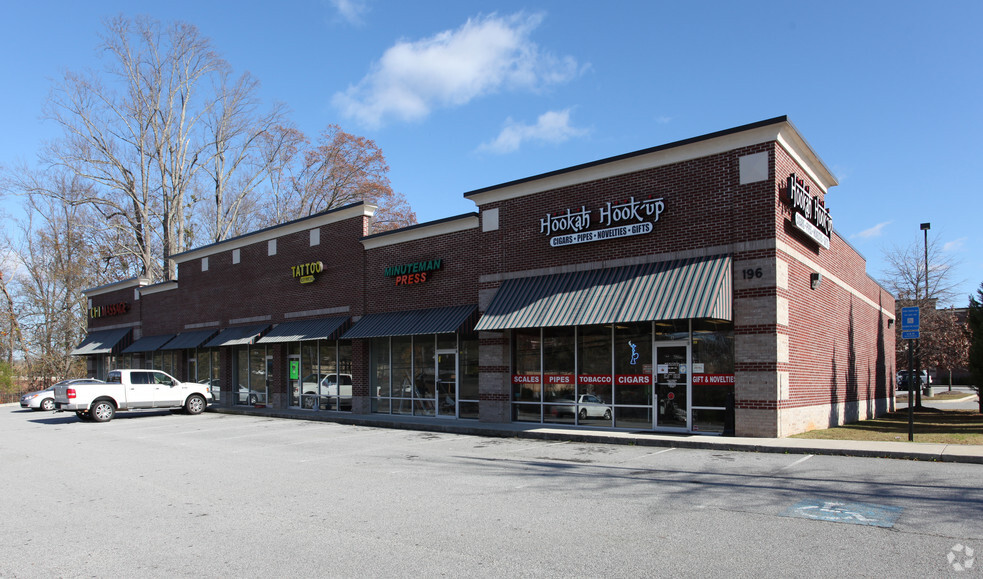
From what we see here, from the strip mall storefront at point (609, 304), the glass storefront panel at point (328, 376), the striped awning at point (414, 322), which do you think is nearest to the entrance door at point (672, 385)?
the strip mall storefront at point (609, 304)

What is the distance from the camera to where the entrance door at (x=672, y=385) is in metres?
15.9

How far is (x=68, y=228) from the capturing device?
2028 inches

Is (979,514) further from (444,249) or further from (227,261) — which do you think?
(227,261)

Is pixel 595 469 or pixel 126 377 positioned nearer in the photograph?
pixel 595 469

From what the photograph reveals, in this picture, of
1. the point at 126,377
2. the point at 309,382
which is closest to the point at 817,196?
the point at 309,382

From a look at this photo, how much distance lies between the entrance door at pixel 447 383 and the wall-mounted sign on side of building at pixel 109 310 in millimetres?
27438

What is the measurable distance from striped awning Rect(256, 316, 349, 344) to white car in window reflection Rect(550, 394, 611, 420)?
9587 mm

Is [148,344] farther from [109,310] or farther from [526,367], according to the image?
[526,367]

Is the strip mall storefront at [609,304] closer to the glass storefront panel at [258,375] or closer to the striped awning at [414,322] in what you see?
the striped awning at [414,322]

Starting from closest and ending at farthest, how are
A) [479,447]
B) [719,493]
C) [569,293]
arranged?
[719,493], [479,447], [569,293]

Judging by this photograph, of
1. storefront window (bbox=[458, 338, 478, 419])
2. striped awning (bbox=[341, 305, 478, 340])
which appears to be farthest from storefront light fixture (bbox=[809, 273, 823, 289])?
storefront window (bbox=[458, 338, 478, 419])

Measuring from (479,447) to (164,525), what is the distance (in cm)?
807

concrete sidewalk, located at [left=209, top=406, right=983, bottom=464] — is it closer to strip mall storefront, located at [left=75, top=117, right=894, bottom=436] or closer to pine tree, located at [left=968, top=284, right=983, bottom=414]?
strip mall storefront, located at [left=75, top=117, right=894, bottom=436]

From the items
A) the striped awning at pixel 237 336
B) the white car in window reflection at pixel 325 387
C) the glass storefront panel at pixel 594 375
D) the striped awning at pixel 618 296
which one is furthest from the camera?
the striped awning at pixel 237 336
